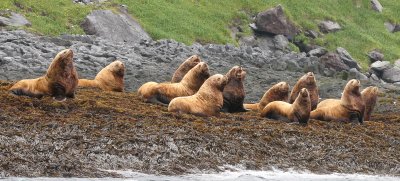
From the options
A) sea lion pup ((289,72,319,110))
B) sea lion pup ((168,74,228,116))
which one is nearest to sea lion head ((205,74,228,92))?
sea lion pup ((168,74,228,116))

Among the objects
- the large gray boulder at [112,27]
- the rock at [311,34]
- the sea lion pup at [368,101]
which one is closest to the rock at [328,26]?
the rock at [311,34]

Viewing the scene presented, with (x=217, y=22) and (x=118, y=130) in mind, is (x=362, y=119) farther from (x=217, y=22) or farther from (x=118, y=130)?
(x=217, y=22)

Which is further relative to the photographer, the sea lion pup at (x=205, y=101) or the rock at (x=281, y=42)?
the rock at (x=281, y=42)

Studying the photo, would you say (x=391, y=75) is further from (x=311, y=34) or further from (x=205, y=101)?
(x=205, y=101)

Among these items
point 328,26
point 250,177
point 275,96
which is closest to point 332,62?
point 328,26

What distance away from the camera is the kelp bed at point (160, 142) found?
10.9 meters

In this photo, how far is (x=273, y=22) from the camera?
1847 inches

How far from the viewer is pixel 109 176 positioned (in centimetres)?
1035

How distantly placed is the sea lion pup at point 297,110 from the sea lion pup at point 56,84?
12.7ft

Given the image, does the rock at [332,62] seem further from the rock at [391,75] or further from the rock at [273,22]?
the rock at [273,22]

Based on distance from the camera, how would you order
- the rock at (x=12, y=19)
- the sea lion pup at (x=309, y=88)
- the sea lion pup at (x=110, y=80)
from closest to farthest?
the sea lion pup at (x=309, y=88), the sea lion pup at (x=110, y=80), the rock at (x=12, y=19)

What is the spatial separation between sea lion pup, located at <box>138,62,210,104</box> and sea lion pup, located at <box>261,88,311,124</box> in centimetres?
189

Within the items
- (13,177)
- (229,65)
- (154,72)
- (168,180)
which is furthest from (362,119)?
(229,65)

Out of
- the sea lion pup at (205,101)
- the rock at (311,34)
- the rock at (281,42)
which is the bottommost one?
the rock at (311,34)
